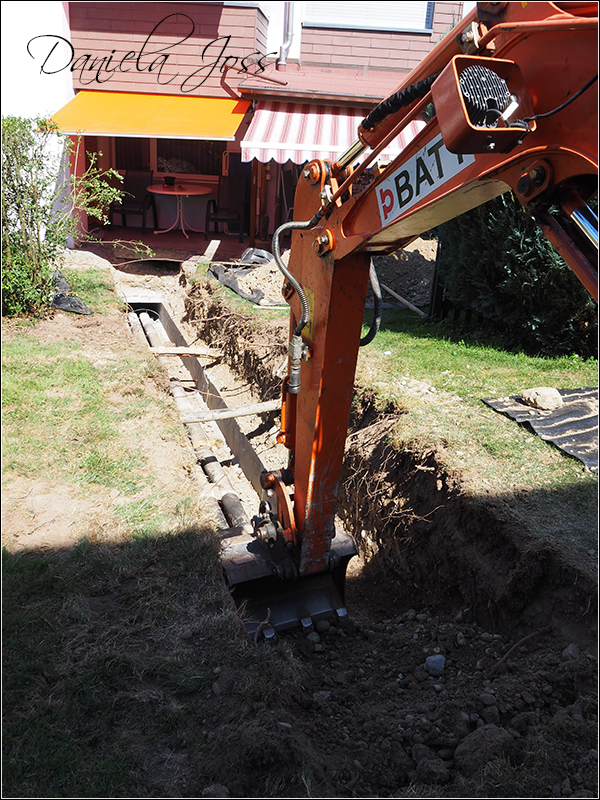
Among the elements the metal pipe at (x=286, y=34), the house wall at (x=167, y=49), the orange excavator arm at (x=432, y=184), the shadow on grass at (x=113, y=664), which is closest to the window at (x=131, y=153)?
the house wall at (x=167, y=49)

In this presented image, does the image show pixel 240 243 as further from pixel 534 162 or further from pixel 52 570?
pixel 534 162

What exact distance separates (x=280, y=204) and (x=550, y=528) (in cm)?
1195

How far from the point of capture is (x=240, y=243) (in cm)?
1427

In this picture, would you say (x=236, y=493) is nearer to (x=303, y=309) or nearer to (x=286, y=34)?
(x=303, y=309)

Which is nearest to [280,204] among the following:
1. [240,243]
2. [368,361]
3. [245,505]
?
[240,243]

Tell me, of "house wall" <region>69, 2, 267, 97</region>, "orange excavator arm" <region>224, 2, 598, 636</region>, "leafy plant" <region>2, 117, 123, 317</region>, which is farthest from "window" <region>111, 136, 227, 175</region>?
"orange excavator arm" <region>224, 2, 598, 636</region>

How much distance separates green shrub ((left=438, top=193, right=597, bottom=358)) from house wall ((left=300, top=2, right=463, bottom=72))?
7.91m

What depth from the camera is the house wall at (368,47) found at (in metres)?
13.6

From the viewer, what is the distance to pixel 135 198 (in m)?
15.3

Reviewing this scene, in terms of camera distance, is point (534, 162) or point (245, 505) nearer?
point (534, 162)

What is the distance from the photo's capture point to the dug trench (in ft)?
9.07

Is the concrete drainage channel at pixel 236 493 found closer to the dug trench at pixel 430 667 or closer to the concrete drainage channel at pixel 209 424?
the concrete drainage channel at pixel 209 424

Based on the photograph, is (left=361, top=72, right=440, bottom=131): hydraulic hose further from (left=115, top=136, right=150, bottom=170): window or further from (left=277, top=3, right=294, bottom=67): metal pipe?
(left=115, top=136, right=150, bottom=170): window

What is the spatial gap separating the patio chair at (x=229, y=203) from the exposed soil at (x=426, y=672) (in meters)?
9.97
